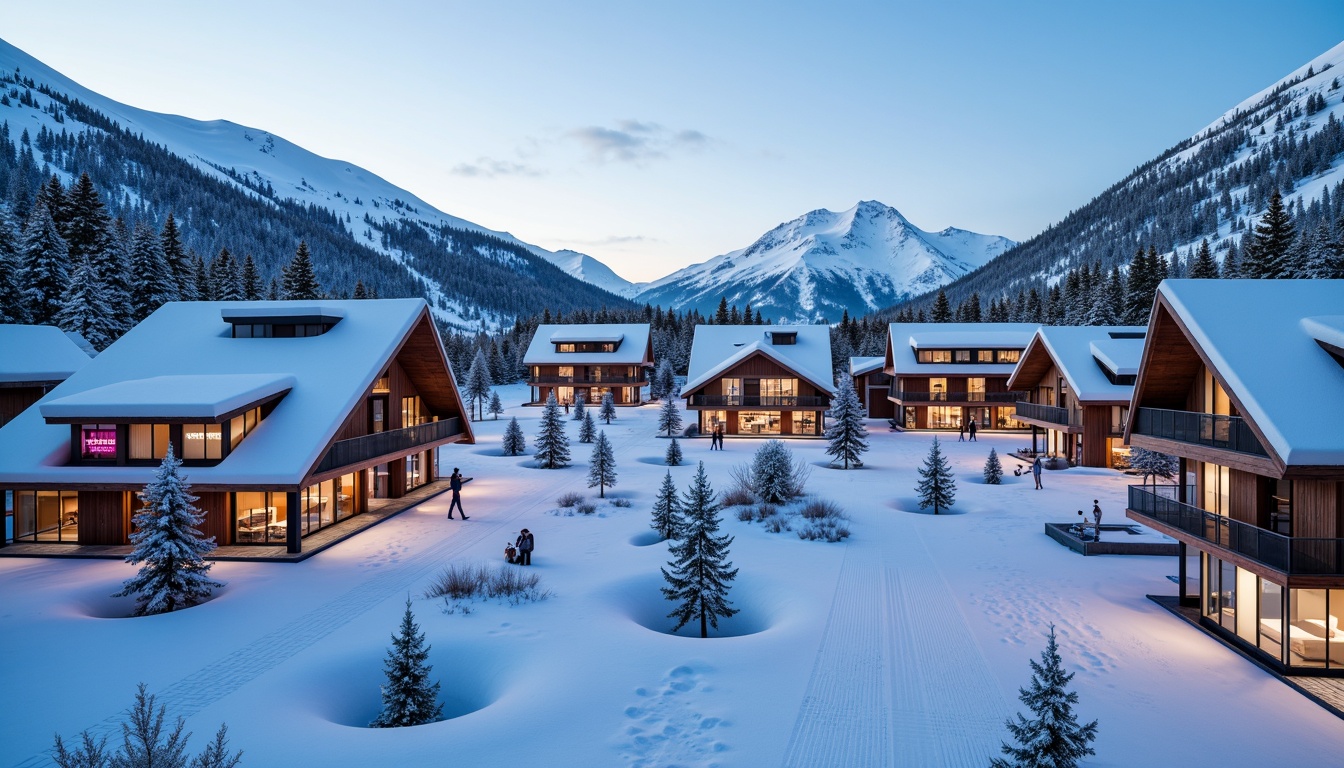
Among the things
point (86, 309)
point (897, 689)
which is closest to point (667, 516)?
point (897, 689)

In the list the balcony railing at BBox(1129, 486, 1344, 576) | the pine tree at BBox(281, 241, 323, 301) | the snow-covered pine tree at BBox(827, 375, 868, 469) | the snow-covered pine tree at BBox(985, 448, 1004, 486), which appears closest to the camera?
the balcony railing at BBox(1129, 486, 1344, 576)

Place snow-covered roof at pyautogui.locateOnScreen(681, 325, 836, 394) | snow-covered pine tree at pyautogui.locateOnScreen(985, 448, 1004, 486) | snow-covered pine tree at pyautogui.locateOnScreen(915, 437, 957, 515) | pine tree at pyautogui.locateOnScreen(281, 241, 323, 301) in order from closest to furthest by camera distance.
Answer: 1. snow-covered pine tree at pyautogui.locateOnScreen(915, 437, 957, 515)
2. snow-covered pine tree at pyautogui.locateOnScreen(985, 448, 1004, 486)
3. snow-covered roof at pyautogui.locateOnScreen(681, 325, 836, 394)
4. pine tree at pyautogui.locateOnScreen(281, 241, 323, 301)

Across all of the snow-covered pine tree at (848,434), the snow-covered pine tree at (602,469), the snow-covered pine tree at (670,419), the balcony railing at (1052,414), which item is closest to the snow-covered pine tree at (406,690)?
the snow-covered pine tree at (602,469)

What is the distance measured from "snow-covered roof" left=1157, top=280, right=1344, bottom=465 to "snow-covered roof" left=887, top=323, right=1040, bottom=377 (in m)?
37.7

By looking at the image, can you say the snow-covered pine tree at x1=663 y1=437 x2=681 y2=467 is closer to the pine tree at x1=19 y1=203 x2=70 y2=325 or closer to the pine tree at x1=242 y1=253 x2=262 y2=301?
the pine tree at x1=19 y1=203 x2=70 y2=325

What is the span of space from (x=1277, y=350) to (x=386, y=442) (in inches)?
941

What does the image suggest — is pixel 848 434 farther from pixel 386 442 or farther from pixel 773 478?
pixel 386 442

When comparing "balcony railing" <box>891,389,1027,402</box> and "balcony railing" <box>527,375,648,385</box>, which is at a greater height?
"balcony railing" <box>527,375,648,385</box>

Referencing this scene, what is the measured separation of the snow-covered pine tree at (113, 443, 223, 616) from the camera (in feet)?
45.9

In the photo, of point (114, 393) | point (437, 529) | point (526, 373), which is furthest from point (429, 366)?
point (526, 373)

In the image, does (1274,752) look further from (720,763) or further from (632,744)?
(632,744)

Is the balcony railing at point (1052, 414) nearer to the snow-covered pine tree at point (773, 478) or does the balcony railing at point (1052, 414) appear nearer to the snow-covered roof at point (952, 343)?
the snow-covered roof at point (952, 343)

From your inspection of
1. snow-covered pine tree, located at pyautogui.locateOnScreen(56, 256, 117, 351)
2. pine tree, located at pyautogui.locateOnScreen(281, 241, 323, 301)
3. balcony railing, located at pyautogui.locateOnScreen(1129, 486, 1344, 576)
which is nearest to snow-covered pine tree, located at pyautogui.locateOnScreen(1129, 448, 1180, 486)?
balcony railing, located at pyautogui.locateOnScreen(1129, 486, 1344, 576)

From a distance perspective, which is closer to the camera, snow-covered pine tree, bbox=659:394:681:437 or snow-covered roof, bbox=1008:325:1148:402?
snow-covered roof, bbox=1008:325:1148:402
